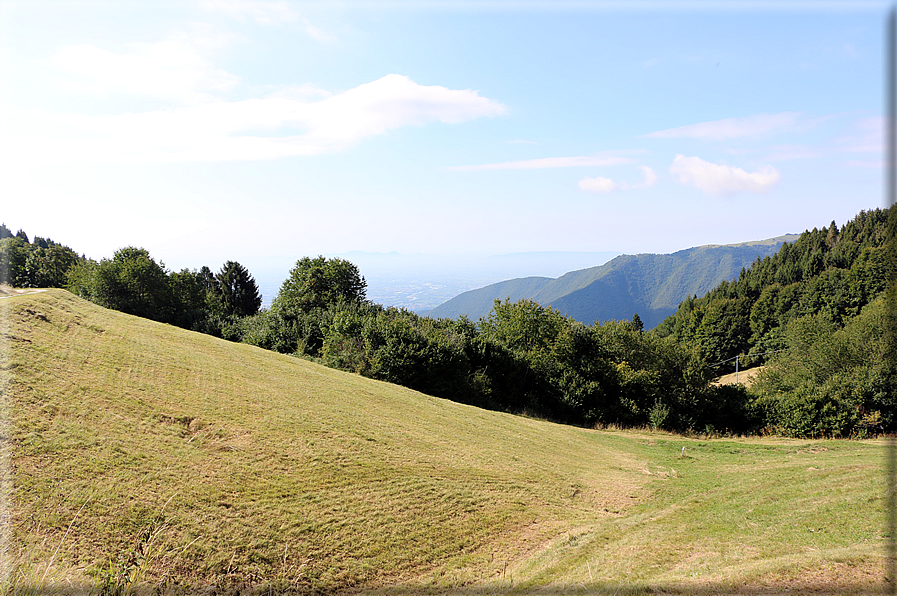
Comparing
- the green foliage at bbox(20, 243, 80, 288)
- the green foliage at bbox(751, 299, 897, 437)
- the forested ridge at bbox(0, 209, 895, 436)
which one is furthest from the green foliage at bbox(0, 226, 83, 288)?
the green foliage at bbox(751, 299, 897, 437)

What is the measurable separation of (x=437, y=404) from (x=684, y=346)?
33.6m

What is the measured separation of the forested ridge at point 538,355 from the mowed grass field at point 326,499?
14857mm

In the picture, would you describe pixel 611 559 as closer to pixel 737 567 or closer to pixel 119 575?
pixel 737 567

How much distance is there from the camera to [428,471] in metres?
14.0

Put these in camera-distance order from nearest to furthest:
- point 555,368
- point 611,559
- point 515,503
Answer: point 611,559
point 515,503
point 555,368

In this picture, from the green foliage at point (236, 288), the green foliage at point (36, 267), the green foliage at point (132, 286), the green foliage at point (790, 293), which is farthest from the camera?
the green foliage at point (236, 288)

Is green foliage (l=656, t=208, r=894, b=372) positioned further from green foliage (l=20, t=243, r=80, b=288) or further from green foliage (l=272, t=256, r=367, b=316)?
green foliage (l=20, t=243, r=80, b=288)

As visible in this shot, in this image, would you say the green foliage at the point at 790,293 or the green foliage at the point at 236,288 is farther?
the green foliage at the point at 236,288

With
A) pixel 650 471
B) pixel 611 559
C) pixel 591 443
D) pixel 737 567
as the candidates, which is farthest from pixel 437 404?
pixel 737 567

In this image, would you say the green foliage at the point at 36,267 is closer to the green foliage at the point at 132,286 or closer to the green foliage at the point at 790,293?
the green foliage at the point at 132,286

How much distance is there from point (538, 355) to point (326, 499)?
3376 centimetres

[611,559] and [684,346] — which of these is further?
[684,346]

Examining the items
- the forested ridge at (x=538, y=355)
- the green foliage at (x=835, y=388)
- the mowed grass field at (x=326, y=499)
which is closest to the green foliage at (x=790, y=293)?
the forested ridge at (x=538, y=355)

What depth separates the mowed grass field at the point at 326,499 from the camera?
305 inches
